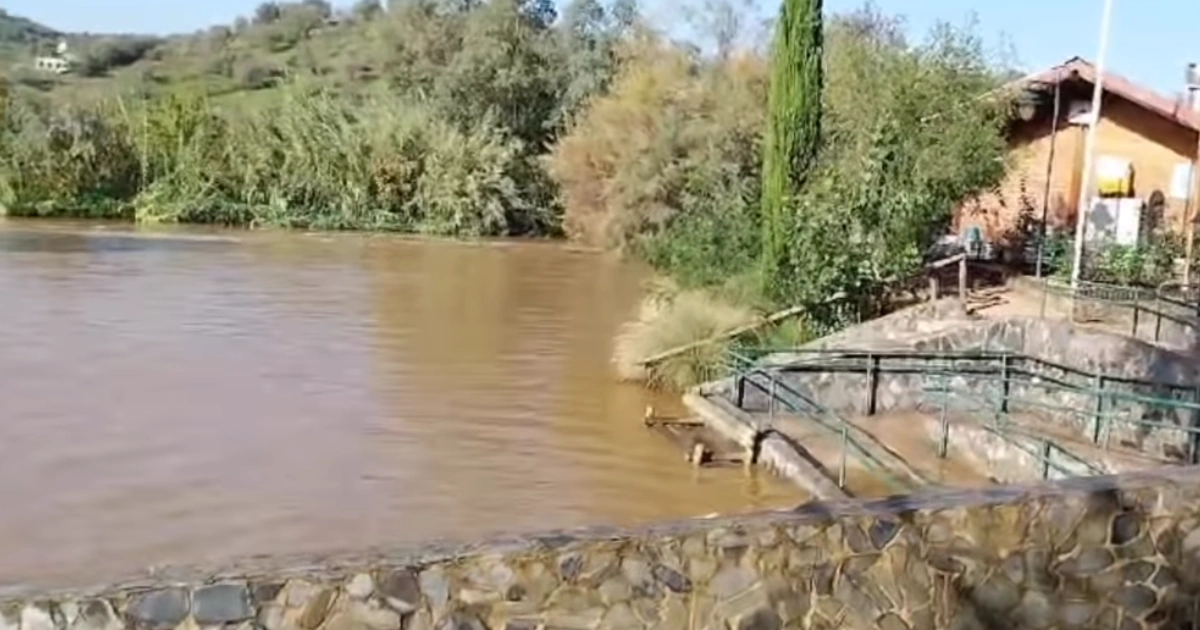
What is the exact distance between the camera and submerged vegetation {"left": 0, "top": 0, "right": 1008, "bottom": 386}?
60.2 ft

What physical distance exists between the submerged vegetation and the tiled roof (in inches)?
74.0

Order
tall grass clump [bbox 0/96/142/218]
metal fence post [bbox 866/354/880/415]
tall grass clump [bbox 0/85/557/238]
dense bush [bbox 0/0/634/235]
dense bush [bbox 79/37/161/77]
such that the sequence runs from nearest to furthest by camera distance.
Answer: metal fence post [bbox 866/354/880/415] → tall grass clump [bbox 0/85/557/238] → dense bush [bbox 0/0/634/235] → tall grass clump [bbox 0/96/142/218] → dense bush [bbox 79/37/161/77]

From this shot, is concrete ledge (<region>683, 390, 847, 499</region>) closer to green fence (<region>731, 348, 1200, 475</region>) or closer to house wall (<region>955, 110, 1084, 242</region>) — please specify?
green fence (<region>731, 348, 1200, 475</region>)

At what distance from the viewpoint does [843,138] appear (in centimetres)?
2156

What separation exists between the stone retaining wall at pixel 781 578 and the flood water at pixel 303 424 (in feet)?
1.59

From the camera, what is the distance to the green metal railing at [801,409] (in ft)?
38.2

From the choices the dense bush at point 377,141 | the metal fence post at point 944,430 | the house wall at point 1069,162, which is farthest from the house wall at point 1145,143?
the dense bush at point 377,141

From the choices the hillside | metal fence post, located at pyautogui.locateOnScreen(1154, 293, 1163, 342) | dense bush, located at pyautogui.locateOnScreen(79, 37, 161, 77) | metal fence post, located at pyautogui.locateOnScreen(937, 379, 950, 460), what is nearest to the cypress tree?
metal fence post, located at pyautogui.locateOnScreen(1154, 293, 1163, 342)

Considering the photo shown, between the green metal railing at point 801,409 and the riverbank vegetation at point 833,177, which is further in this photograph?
the riverbank vegetation at point 833,177

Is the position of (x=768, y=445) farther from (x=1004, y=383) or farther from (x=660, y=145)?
(x=660, y=145)

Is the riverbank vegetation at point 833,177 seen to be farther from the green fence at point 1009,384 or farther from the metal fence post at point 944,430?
the metal fence post at point 944,430

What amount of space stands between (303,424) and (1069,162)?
16.1m

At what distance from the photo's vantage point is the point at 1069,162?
25.0 meters

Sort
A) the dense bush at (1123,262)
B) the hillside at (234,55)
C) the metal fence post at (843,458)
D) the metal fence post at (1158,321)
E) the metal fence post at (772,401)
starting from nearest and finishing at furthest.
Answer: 1. the metal fence post at (843,458)
2. the metal fence post at (772,401)
3. the metal fence post at (1158,321)
4. the dense bush at (1123,262)
5. the hillside at (234,55)
